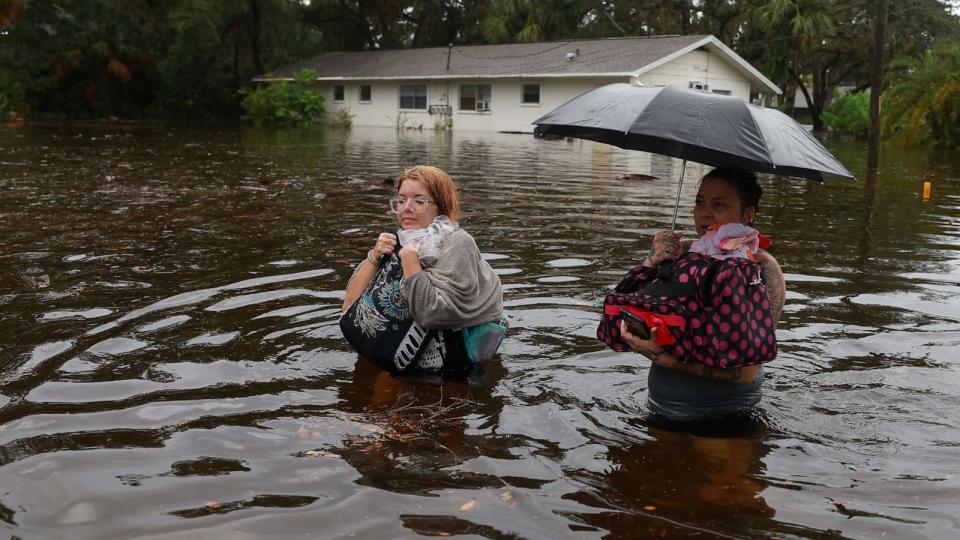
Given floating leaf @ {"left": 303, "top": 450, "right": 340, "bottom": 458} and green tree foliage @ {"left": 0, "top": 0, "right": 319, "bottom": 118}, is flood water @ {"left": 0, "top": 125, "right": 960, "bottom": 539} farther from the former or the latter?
green tree foliage @ {"left": 0, "top": 0, "right": 319, "bottom": 118}

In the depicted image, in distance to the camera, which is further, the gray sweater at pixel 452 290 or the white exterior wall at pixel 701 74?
the white exterior wall at pixel 701 74

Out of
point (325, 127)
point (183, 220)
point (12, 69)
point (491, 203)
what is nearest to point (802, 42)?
point (325, 127)

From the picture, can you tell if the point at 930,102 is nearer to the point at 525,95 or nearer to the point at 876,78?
the point at 876,78

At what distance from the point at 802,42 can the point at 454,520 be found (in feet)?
133

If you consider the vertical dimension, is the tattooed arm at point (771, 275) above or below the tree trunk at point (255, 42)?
below

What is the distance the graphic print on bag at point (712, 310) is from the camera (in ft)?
12.2

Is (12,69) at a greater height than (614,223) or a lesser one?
greater

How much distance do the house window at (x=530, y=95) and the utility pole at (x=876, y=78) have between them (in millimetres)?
19603

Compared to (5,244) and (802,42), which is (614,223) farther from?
(802,42)

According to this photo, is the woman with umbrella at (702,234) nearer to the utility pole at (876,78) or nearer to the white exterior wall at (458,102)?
the utility pole at (876,78)

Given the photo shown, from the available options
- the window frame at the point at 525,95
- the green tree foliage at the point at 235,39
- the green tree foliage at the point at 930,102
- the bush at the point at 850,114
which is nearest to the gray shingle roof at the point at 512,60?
the window frame at the point at 525,95

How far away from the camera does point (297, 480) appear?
359cm

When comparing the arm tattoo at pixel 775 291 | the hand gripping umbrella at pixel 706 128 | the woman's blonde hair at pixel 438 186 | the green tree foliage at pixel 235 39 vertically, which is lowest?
the arm tattoo at pixel 775 291

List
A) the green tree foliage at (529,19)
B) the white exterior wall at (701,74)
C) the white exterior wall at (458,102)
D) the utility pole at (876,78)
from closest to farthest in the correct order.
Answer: the utility pole at (876,78) < the white exterior wall at (701,74) < the white exterior wall at (458,102) < the green tree foliage at (529,19)
